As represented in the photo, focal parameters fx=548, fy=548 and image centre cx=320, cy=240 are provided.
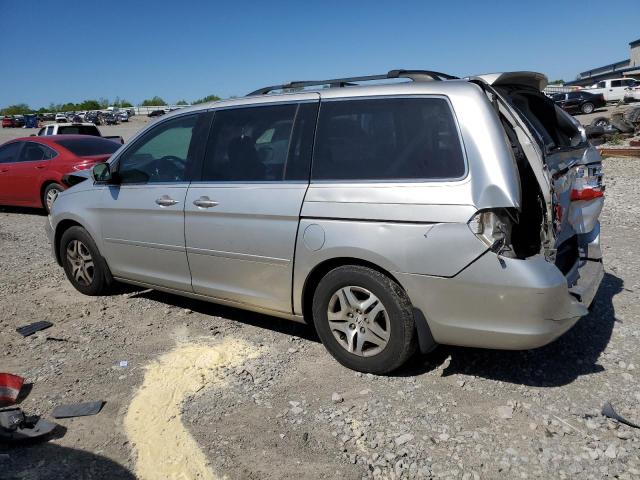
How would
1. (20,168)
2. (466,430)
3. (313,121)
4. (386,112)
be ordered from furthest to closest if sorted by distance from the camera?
(20,168)
(313,121)
(386,112)
(466,430)

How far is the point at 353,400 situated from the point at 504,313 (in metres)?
1.07

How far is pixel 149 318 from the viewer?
4.96 metres

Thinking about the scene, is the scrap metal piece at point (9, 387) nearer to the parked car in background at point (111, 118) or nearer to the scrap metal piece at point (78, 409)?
the scrap metal piece at point (78, 409)

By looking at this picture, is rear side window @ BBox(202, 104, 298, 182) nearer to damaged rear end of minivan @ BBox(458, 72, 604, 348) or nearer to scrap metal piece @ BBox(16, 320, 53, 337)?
damaged rear end of minivan @ BBox(458, 72, 604, 348)

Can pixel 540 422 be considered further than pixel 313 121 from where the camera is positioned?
No

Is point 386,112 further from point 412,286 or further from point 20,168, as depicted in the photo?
point 20,168

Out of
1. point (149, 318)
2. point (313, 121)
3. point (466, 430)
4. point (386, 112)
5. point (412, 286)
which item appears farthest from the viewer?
point (149, 318)

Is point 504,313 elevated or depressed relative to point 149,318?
elevated

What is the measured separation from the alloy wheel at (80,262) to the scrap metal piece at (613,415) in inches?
178

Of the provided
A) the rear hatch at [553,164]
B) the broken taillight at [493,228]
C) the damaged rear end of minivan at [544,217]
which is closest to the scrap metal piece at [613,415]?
the damaged rear end of minivan at [544,217]

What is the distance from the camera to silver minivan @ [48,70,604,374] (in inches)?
122

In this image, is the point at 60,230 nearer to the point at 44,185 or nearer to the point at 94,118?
the point at 44,185

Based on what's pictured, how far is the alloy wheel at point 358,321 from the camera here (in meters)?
3.50

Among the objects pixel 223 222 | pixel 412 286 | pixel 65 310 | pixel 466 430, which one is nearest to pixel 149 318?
pixel 65 310
